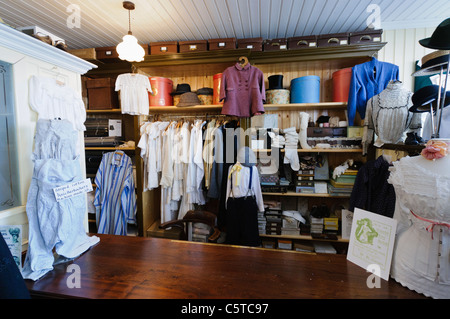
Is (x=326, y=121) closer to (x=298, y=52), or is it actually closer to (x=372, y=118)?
(x=372, y=118)

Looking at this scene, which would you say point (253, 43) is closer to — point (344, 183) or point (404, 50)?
point (404, 50)

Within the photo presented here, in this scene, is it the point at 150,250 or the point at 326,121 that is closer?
the point at 150,250

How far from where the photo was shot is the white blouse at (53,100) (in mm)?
1073

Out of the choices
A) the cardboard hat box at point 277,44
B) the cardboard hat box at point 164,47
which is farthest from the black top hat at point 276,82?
the cardboard hat box at point 164,47

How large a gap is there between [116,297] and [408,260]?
44.4 inches

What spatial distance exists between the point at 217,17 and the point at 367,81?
156 cm

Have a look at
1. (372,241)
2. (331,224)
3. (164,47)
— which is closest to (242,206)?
(331,224)

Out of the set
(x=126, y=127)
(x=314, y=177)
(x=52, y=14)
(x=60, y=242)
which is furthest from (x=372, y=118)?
(x=52, y=14)

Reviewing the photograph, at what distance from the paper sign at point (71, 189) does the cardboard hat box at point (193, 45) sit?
1.83 metres

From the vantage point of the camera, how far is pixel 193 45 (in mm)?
A: 2322

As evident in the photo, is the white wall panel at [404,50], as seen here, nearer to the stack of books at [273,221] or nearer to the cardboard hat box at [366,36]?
the cardboard hat box at [366,36]

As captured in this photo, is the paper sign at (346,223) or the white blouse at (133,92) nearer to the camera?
the paper sign at (346,223)

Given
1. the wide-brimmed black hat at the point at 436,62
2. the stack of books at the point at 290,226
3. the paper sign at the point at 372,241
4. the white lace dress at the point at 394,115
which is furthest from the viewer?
the stack of books at the point at 290,226
